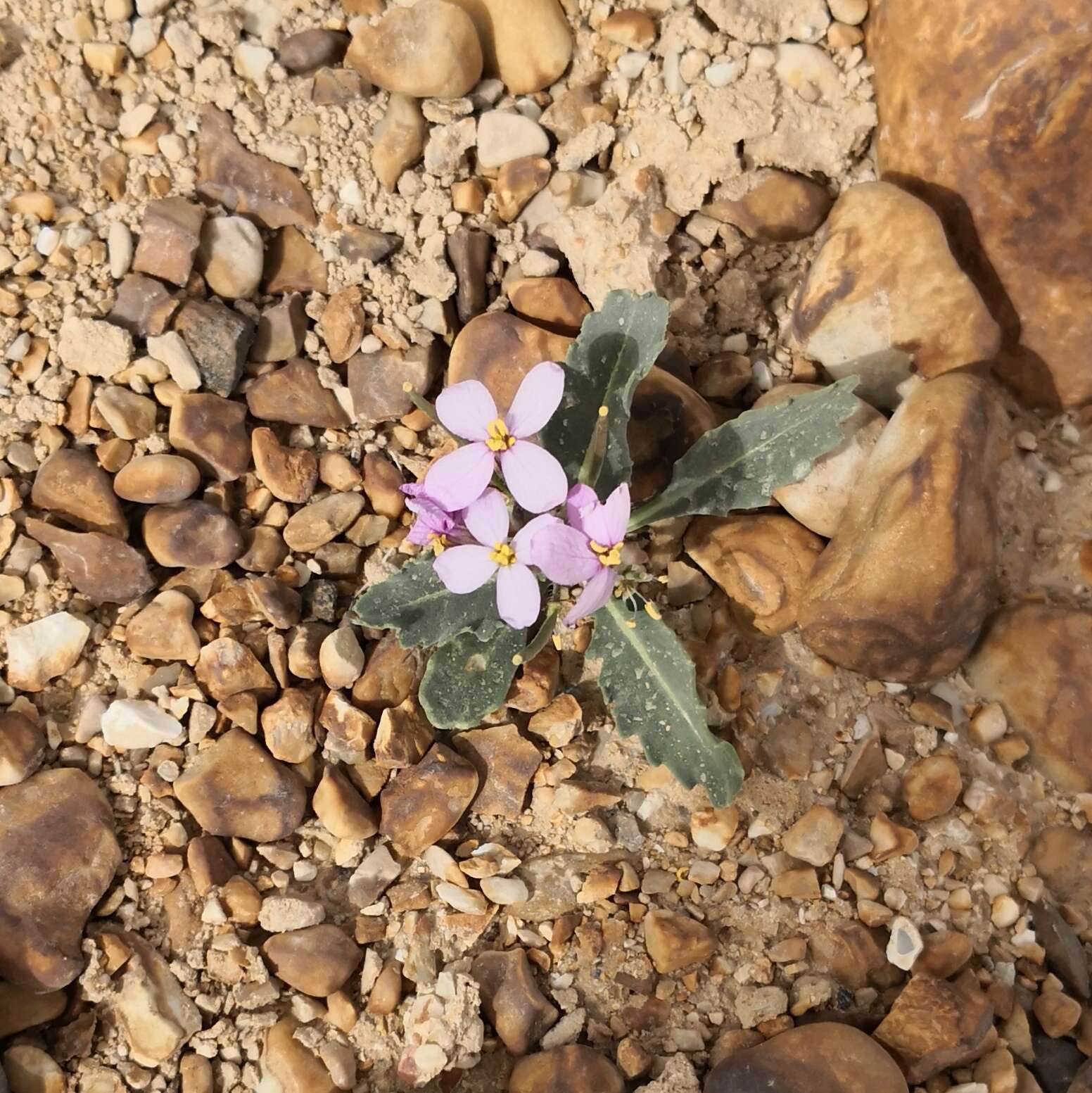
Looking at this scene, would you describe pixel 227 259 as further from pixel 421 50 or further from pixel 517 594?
pixel 517 594

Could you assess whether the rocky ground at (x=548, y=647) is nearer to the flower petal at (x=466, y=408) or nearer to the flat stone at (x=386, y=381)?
the flat stone at (x=386, y=381)

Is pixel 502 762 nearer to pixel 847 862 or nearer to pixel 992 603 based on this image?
pixel 847 862

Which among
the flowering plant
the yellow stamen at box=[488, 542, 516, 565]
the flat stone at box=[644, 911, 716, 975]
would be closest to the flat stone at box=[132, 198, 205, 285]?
the flowering plant

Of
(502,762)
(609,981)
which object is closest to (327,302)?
(502,762)

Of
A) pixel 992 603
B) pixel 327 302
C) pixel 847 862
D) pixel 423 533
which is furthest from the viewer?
pixel 327 302

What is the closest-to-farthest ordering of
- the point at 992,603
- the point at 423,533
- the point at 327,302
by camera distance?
1. the point at 423,533
2. the point at 992,603
3. the point at 327,302

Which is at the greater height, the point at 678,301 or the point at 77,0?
the point at 77,0

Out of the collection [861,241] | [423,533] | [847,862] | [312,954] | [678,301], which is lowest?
[312,954]

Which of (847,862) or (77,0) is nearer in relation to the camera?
(847,862)

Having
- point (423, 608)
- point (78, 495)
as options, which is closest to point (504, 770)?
point (423, 608)
